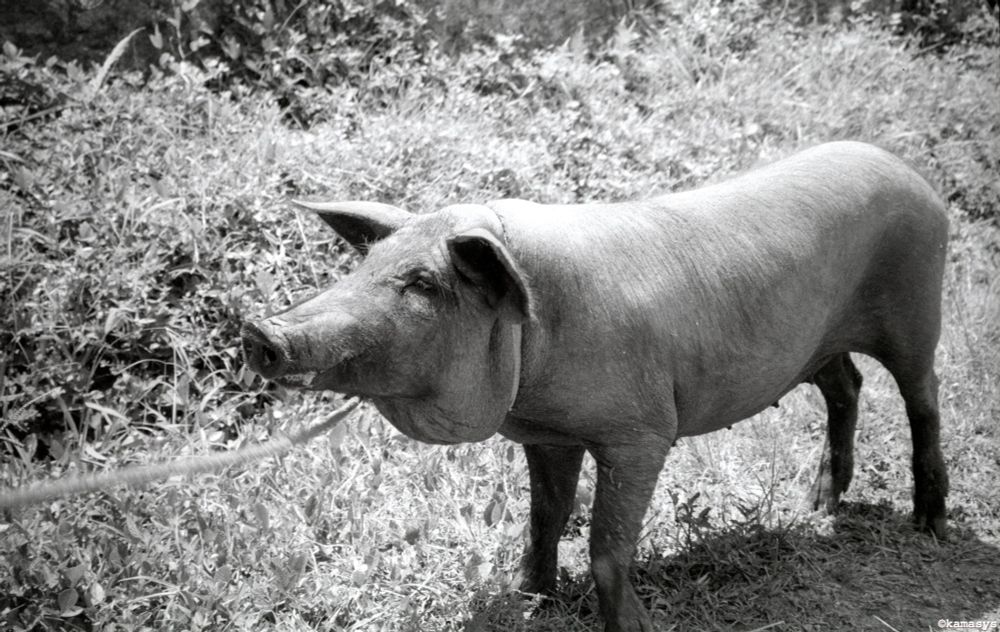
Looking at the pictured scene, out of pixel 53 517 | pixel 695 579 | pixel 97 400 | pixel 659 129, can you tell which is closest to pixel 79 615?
pixel 53 517

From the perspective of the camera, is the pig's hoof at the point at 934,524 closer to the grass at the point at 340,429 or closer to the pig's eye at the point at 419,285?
the grass at the point at 340,429

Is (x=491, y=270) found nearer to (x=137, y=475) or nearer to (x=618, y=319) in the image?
(x=618, y=319)

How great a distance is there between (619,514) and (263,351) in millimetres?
1405

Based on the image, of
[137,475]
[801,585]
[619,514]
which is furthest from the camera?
[801,585]

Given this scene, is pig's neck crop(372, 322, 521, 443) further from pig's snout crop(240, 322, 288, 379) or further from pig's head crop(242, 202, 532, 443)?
pig's snout crop(240, 322, 288, 379)

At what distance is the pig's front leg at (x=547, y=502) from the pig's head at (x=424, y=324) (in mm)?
632

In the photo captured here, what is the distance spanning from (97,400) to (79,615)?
4.32 feet

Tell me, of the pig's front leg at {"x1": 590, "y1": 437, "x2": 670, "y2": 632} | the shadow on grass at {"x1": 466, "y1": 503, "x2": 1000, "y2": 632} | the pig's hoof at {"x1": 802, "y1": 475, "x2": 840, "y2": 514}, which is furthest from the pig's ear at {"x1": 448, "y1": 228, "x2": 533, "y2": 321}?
the pig's hoof at {"x1": 802, "y1": 475, "x2": 840, "y2": 514}

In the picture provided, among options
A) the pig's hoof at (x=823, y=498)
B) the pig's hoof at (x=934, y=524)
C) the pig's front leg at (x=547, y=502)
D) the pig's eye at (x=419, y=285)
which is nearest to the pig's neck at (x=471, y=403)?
the pig's eye at (x=419, y=285)

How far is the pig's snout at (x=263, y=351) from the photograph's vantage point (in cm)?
258

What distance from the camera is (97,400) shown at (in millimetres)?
4578

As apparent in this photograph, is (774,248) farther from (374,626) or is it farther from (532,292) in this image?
(374,626)

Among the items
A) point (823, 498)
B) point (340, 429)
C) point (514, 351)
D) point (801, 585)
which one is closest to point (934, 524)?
point (823, 498)

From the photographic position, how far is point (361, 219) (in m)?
3.27
